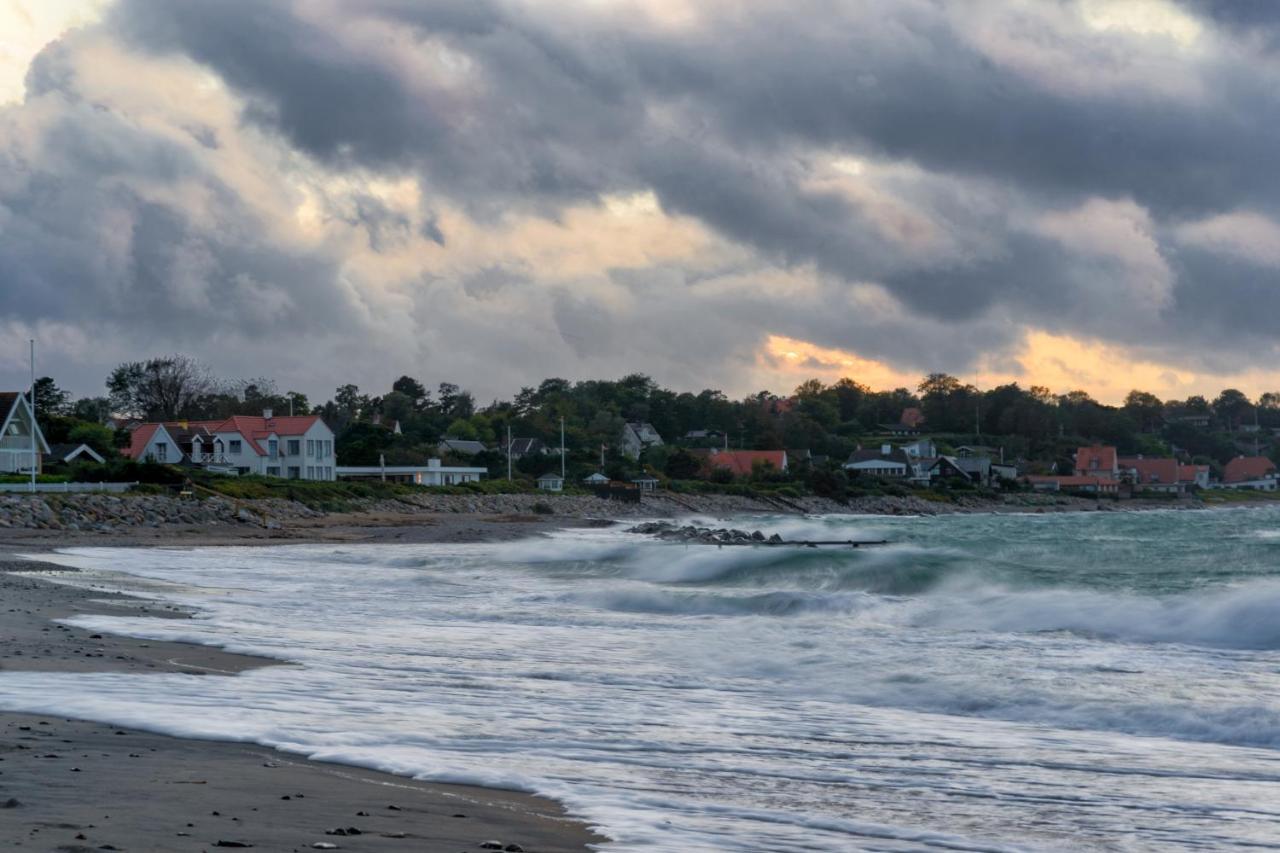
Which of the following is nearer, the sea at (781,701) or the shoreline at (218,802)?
the shoreline at (218,802)

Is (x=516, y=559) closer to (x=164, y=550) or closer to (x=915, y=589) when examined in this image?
(x=164, y=550)

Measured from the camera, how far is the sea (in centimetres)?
699

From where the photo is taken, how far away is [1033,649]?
14602 mm

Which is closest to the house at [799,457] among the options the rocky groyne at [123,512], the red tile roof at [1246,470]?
the red tile roof at [1246,470]

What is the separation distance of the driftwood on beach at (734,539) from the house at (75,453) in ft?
110

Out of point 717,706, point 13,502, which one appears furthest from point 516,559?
point 717,706

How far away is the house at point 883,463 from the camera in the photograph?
4938 inches

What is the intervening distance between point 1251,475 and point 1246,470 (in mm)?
1277

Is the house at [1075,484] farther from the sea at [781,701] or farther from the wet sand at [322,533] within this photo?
the sea at [781,701]

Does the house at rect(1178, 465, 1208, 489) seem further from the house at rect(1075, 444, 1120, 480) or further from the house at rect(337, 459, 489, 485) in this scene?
the house at rect(337, 459, 489, 485)

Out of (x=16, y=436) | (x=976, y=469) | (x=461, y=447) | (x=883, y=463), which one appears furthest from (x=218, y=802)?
(x=976, y=469)

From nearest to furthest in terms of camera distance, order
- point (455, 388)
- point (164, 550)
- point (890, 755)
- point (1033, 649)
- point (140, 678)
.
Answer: point (890, 755) → point (140, 678) → point (1033, 649) → point (164, 550) → point (455, 388)

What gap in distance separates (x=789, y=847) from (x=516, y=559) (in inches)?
1084

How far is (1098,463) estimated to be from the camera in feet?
462
